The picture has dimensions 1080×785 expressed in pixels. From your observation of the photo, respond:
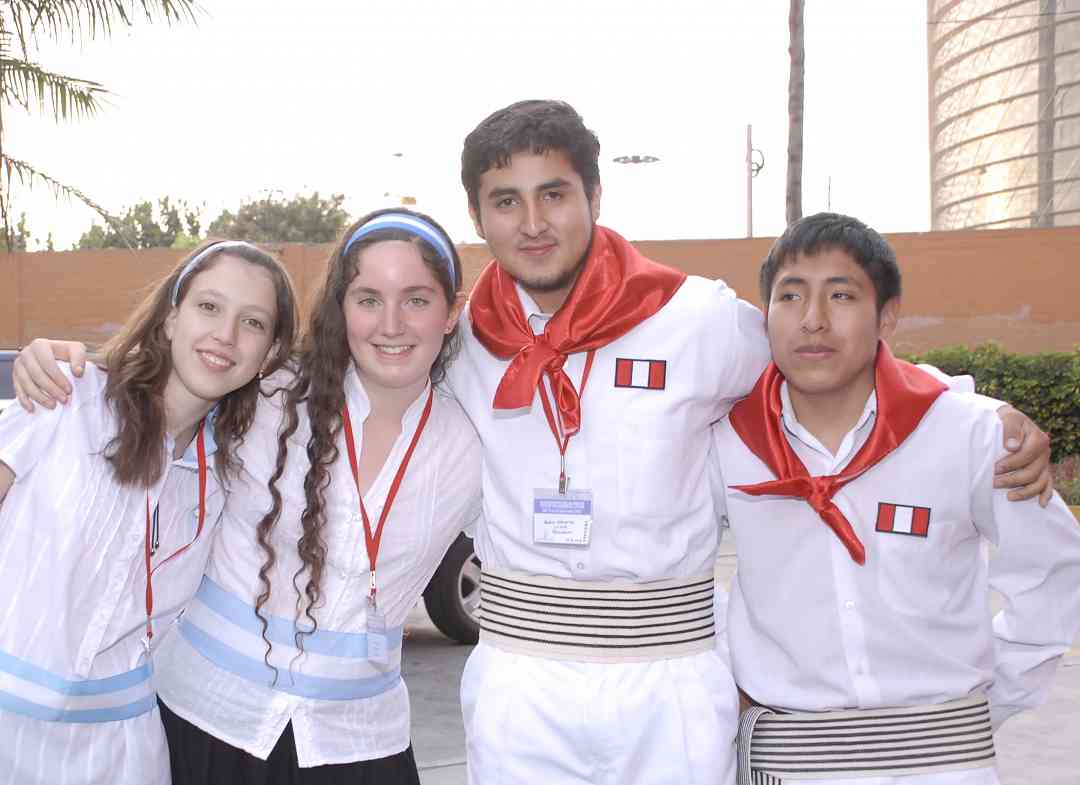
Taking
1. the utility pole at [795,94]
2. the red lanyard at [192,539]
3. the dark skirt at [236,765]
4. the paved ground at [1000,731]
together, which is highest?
the utility pole at [795,94]

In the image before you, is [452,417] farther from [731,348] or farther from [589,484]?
[731,348]

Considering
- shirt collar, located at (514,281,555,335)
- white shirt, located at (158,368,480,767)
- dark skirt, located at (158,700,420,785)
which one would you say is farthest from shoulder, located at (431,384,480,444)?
dark skirt, located at (158,700,420,785)

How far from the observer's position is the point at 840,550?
269 cm

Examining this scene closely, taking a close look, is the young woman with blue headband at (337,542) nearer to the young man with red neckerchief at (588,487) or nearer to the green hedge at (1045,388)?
the young man with red neckerchief at (588,487)

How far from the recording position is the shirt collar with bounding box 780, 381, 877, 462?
273 centimetres

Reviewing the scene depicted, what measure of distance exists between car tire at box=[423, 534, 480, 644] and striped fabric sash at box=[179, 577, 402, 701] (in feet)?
11.3

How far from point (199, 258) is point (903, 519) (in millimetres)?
1786

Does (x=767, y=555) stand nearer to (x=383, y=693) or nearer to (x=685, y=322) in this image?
(x=685, y=322)

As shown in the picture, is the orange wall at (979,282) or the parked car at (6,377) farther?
the orange wall at (979,282)

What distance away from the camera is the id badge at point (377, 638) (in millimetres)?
2893

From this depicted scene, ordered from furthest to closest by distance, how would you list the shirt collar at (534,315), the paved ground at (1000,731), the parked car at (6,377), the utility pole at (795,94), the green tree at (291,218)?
the green tree at (291,218) → the utility pole at (795,94) → the parked car at (6,377) → the paved ground at (1000,731) → the shirt collar at (534,315)

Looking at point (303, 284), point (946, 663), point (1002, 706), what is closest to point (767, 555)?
point (946, 663)

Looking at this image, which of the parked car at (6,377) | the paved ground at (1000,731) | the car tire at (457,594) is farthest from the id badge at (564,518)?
the parked car at (6,377)

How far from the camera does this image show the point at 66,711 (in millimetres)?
2535
